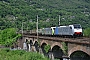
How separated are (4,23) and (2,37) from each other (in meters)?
51.0

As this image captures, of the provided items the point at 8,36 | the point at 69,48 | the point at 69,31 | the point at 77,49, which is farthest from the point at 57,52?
the point at 8,36

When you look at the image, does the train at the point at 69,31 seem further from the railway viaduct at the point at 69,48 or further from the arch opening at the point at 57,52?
the railway viaduct at the point at 69,48

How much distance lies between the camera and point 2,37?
294ft

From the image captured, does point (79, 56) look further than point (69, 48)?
Yes

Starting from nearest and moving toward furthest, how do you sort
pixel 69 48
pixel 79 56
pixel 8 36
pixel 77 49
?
pixel 77 49 → pixel 69 48 → pixel 79 56 → pixel 8 36

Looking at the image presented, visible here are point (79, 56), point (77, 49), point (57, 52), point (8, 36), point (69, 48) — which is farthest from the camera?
point (8, 36)

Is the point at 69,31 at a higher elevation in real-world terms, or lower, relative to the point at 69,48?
higher

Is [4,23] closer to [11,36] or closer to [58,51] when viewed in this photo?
[11,36]

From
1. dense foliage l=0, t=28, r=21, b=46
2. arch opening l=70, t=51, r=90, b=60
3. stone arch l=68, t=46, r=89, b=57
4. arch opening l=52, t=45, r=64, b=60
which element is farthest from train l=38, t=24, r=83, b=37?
dense foliage l=0, t=28, r=21, b=46

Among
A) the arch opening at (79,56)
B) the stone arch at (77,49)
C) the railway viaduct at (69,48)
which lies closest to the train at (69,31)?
the railway viaduct at (69,48)

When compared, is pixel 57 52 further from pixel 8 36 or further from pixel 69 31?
pixel 8 36

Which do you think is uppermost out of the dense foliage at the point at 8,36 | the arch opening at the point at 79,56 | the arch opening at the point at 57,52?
the arch opening at the point at 79,56

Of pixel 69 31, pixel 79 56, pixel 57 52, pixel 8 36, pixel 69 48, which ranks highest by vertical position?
pixel 69 31

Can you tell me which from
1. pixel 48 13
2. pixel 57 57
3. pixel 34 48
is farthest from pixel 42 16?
pixel 57 57
